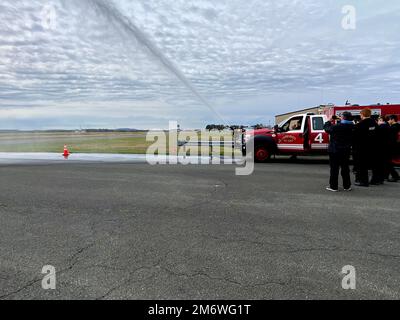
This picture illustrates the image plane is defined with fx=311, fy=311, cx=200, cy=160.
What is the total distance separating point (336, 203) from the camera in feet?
20.9

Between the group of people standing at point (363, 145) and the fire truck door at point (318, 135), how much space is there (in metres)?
3.89

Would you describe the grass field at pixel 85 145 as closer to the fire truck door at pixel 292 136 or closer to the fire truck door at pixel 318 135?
the fire truck door at pixel 292 136

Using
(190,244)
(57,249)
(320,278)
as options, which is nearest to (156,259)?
(190,244)

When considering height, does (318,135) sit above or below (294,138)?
above

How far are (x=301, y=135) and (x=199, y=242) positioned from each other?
10317mm

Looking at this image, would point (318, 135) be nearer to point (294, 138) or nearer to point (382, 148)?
point (294, 138)

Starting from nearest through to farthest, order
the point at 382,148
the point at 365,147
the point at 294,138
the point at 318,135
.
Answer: the point at 365,147
the point at 382,148
the point at 318,135
the point at 294,138

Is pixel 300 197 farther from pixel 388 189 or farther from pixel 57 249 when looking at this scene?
pixel 57 249

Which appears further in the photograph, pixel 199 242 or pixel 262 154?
pixel 262 154

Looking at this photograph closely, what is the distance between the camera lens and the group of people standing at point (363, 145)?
7.59 m

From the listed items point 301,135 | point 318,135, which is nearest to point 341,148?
point 318,135

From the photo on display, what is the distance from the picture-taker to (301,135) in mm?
13320

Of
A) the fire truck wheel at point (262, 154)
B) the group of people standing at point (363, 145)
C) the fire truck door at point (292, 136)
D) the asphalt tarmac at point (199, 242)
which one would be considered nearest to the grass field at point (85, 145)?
the fire truck wheel at point (262, 154)
